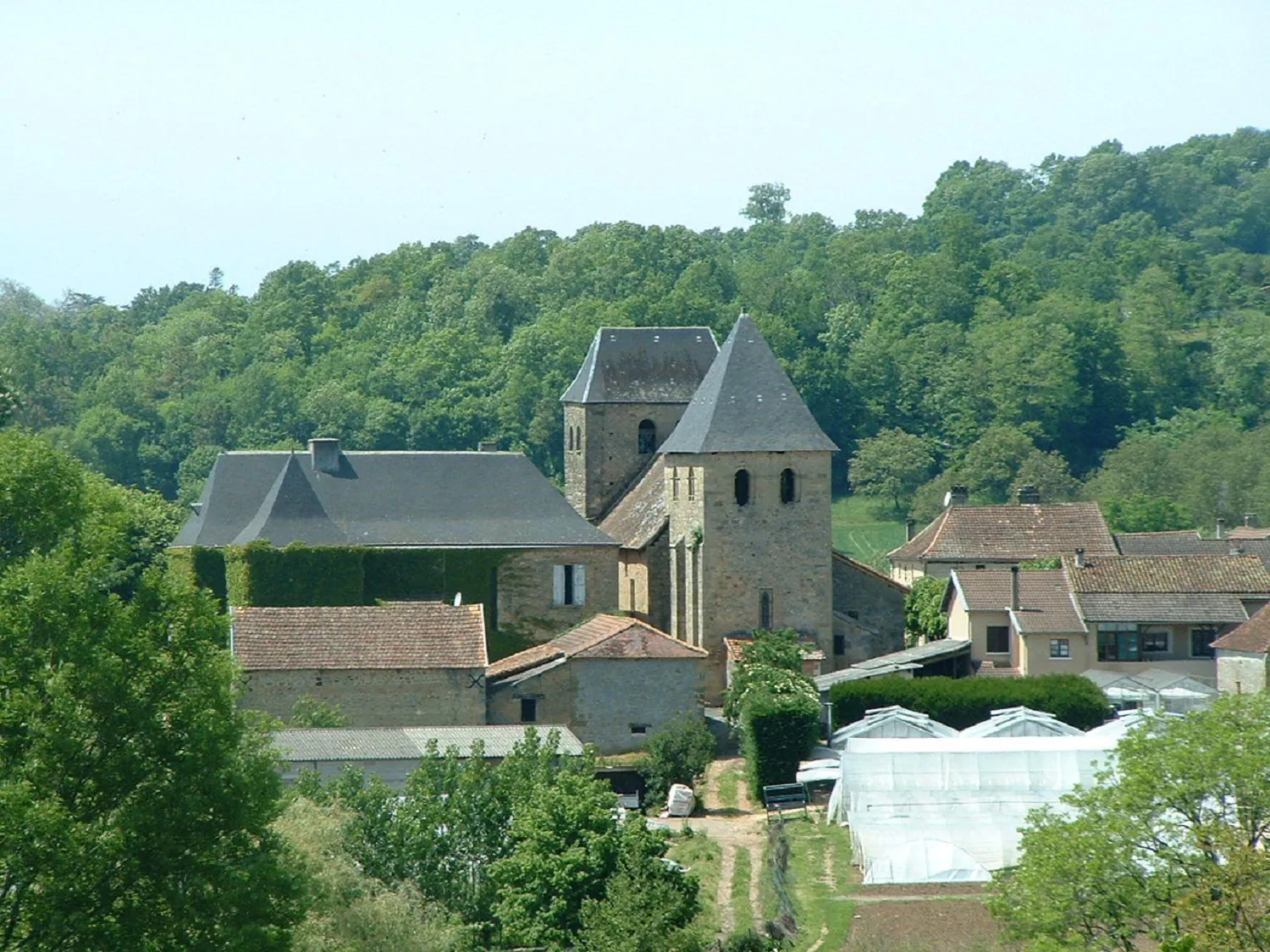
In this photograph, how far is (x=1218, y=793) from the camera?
940 inches

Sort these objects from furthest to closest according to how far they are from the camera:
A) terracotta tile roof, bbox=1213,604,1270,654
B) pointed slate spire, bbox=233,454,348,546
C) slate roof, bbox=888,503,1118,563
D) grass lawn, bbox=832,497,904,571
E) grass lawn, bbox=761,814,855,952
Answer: grass lawn, bbox=832,497,904,571
slate roof, bbox=888,503,1118,563
pointed slate spire, bbox=233,454,348,546
terracotta tile roof, bbox=1213,604,1270,654
grass lawn, bbox=761,814,855,952

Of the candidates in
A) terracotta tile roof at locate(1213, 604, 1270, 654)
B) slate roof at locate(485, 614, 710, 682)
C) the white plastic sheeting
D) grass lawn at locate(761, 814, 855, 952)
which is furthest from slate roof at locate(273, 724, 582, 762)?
terracotta tile roof at locate(1213, 604, 1270, 654)

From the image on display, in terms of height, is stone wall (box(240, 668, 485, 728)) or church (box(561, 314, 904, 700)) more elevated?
church (box(561, 314, 904, 700))

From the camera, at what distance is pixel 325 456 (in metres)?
48.8

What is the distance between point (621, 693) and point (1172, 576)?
12744 millimetres

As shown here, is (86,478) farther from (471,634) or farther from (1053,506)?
(1053,506)

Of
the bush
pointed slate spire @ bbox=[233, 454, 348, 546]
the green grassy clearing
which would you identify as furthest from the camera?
pointed slate spire @ bbox=[233, 454, 348, 546]

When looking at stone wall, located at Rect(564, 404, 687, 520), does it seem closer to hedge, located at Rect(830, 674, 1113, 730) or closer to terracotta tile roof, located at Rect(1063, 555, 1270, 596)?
terracotta tile roof, located at Rect(1063, 555, 1270, 596)

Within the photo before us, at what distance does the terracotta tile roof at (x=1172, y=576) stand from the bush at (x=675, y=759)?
1087cm

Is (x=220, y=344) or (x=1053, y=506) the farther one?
(x=220, y=344)

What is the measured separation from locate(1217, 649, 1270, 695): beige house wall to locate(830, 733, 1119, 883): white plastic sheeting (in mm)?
7899

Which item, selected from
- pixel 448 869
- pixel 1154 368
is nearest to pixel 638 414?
pixel 448 869

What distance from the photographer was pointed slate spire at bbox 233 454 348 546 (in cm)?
4644

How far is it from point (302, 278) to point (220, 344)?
Answer: 34.6ft
